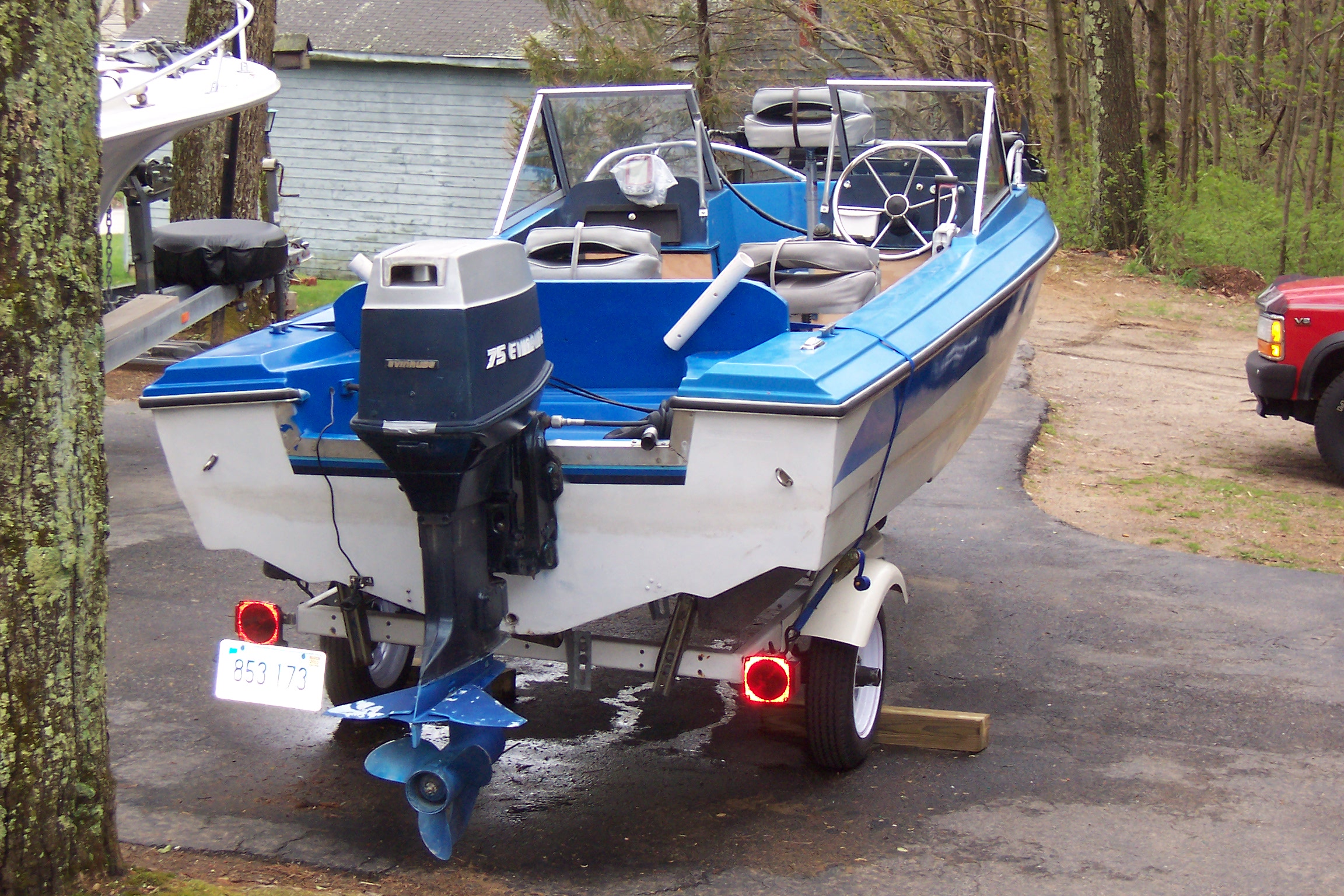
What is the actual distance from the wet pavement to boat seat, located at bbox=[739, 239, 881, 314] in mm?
1415

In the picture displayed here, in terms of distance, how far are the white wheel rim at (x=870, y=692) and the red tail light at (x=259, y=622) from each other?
1.76 meters

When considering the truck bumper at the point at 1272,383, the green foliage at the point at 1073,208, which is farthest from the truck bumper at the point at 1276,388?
the green foliage at the point at 1073,208

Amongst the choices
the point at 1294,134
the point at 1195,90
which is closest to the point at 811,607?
the point at 1294,134

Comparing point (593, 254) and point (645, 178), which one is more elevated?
point (645, 178)

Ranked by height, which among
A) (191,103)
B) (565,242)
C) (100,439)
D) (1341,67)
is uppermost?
(1341,67)

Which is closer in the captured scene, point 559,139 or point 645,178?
point 645,178

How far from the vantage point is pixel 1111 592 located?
5.62 m

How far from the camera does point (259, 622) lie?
3.67m

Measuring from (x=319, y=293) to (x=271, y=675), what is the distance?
1282 centimetres

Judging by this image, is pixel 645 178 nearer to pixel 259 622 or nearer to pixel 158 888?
pixel 259 622

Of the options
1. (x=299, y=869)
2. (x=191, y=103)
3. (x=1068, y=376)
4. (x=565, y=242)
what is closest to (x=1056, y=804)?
(x=299, y=869)

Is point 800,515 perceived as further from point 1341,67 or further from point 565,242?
point 1341,67

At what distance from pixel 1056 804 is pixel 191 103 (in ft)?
16.8

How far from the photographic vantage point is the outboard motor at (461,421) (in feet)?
9.82
